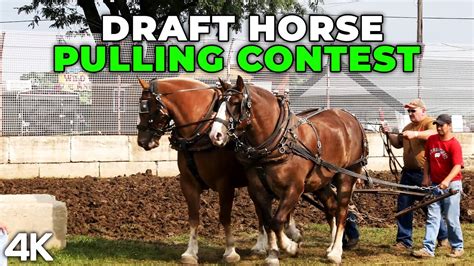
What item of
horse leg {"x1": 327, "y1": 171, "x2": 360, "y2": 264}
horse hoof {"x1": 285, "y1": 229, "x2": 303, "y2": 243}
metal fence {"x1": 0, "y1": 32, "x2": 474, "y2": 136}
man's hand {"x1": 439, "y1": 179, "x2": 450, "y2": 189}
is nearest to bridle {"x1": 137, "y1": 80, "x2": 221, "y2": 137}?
horse leg {"x1": 327, "y1": 171, "x2": 360, "y2": 264}

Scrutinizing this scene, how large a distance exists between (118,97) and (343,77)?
5.61 metres

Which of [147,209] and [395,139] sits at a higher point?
[395,139]

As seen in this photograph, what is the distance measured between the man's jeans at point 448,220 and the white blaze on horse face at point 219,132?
10.3 feet

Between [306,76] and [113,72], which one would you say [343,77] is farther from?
[113,72]

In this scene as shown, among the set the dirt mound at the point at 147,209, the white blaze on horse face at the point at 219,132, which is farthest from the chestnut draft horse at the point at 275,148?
the dirt mound at the point at 147,209

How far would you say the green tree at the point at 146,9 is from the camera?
25.6m

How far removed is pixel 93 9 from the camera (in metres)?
27.0

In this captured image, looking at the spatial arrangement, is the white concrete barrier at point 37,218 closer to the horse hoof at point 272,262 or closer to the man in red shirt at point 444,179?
the horse hoof at point 272,262

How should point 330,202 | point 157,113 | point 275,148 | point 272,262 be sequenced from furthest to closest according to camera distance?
1. point 330,202
2. point 157,113
3. point 272,262
4. point 275,148

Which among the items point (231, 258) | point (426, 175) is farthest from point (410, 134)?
point (231, 258)

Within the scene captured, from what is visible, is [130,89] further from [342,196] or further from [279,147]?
[279,147]

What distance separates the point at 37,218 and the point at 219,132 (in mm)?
3142

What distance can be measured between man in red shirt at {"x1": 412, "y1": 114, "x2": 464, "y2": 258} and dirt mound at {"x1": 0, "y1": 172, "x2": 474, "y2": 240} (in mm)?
1089

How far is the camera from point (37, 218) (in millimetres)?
10500
